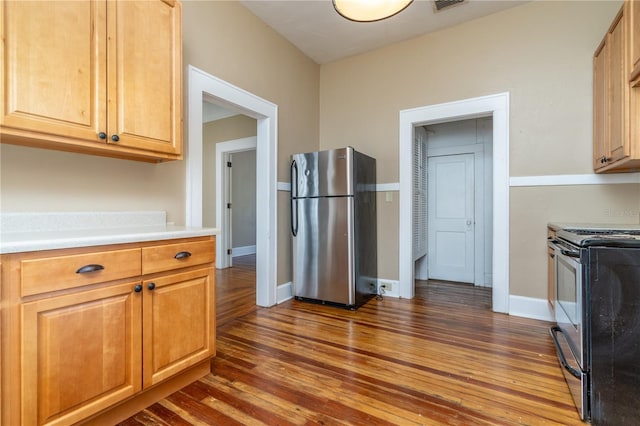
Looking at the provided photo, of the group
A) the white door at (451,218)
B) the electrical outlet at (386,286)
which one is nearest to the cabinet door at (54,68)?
the electrical outlet at (386,286)

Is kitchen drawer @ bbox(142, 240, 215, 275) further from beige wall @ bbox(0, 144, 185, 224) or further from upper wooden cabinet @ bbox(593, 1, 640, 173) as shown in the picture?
upper wooden cabinet @ bbox(593, 1, 640, 173)

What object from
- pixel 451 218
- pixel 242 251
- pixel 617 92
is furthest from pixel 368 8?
pixel 242 251

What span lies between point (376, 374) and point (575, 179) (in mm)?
2496

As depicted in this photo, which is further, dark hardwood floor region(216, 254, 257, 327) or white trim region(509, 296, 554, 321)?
dark hardwood floor region(216, 254, 257, 327)

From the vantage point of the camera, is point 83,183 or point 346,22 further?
point 346,22

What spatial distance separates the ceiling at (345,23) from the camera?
9.36ft

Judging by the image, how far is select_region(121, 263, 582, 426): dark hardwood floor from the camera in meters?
1.52

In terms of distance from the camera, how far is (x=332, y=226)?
3.16 m

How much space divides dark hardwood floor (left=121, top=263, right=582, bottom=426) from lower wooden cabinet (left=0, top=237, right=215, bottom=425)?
273 mm

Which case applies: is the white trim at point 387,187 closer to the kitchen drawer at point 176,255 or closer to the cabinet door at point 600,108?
the cabinet door at point 600,108

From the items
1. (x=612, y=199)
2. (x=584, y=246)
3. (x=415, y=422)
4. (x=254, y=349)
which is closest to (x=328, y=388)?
(x=415, y=422)

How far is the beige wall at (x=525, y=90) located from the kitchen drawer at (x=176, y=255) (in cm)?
232

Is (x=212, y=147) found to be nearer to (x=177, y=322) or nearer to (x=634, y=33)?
(x=177, y=322)

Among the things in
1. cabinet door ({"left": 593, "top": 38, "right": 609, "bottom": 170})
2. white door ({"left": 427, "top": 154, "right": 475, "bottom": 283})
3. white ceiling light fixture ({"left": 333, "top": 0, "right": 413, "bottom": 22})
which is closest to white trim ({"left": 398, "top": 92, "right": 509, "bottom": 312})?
cabinet door ({"left": 593, "top": 38, "right": 609, "bottom": 170})
